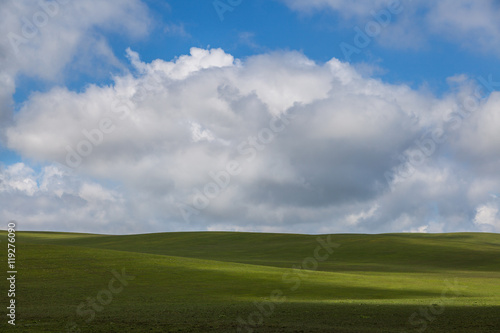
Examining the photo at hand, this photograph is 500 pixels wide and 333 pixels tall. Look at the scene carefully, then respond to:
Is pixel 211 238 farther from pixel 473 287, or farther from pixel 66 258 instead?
pixel 473 287

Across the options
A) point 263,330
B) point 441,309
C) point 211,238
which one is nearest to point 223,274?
point 441,309

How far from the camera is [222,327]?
75.5 ft

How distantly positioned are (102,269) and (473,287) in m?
37.2
